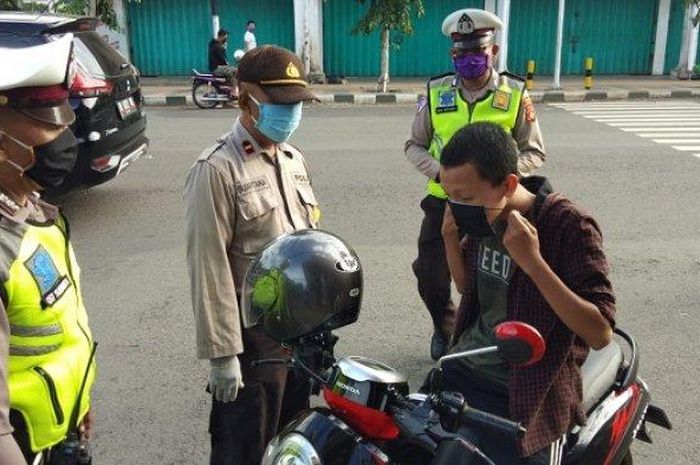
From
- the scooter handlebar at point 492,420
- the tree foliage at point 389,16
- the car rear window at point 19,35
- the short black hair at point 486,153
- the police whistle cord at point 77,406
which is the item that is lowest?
the police whistle cord at point 77,406

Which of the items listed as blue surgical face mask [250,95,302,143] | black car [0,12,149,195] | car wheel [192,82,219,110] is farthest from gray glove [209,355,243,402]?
car wheel [192,82,219,110]

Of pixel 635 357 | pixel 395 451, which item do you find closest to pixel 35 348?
pixel 395 451

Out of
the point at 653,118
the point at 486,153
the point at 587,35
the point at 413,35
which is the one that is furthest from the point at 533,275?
the point at 587,35

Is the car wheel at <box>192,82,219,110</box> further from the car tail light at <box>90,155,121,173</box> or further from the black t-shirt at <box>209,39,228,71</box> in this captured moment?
the car tail light at <box>90,155,121,173</box>

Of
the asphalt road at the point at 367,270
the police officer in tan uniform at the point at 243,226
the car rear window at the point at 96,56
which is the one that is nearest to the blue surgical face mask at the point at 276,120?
the police officer in tan uniform at the point at 243,226

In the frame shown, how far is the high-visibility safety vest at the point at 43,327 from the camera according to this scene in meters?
1.58

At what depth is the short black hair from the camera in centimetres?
179

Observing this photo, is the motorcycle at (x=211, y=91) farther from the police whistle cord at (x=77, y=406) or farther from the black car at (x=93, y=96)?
the police whistle cord at (x=77, y=406)

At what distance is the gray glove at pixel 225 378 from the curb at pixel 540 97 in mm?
12757

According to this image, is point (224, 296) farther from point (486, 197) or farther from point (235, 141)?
point (486, 197)

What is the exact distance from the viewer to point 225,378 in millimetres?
2260

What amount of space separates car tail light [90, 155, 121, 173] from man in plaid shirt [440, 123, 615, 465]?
4798mm

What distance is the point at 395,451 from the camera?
1608mm

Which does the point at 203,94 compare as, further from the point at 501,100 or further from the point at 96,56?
the point at 501,100
